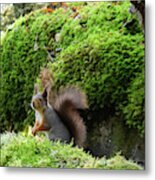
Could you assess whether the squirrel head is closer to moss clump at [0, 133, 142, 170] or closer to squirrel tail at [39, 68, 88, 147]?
squirrel tail at [39, 68, 88, 147]

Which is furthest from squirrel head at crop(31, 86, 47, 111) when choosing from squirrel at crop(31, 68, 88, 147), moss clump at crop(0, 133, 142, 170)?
moss clump at crop(0, 133, 142, 170)

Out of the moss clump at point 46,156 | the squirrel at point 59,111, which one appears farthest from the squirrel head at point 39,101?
the moss clump at point 46,156

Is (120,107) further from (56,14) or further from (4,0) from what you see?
(4,0)

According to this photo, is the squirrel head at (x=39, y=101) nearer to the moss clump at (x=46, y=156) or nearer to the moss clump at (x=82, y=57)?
the moss clump at (x=82, y=57)

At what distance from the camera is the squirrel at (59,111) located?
2.29m

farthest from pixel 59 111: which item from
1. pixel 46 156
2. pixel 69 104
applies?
pixel 46 156

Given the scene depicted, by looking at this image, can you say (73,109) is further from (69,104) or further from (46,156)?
(46,156)

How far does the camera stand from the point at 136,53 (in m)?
2.24

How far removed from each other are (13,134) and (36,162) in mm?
166

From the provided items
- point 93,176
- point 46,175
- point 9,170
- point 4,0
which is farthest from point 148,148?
point 4,0

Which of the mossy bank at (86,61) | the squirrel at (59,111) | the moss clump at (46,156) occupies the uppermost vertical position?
the mossy bank at (86,61)

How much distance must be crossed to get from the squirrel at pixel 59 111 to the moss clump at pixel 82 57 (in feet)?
0.11

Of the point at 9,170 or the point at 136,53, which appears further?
the point at 9,170

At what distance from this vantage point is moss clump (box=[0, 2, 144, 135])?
2244 millimetres
